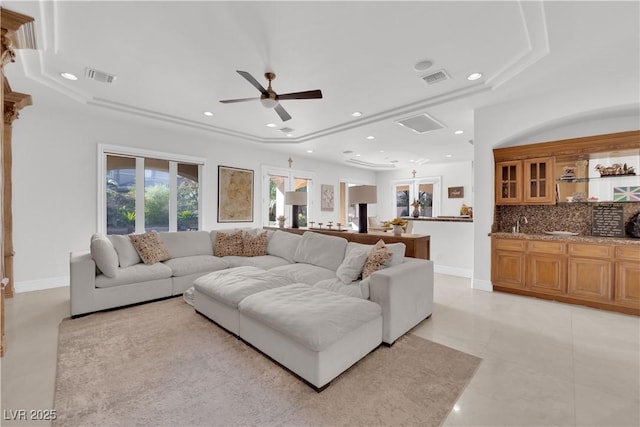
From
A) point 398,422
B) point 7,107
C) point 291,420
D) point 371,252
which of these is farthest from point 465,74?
point 7,107

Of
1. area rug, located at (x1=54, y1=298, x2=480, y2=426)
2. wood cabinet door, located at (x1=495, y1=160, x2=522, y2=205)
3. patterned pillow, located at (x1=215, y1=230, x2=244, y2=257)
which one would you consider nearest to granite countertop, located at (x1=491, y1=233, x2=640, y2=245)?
wood cabinet door, located at (x1=495, y1=160, x2=522, y2=205)

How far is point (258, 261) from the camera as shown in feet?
13.6

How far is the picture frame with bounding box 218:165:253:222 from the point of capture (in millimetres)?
5977

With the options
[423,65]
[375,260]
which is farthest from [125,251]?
[423,65]

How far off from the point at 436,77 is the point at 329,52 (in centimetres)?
138

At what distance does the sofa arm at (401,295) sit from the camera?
2.41 m

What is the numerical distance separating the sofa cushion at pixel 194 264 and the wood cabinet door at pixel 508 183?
433cm

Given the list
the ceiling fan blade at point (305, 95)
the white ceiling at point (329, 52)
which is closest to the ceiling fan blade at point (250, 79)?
the ceiling fan blade at point (305, 95)

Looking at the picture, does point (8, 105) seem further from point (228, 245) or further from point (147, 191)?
point (228, 245)

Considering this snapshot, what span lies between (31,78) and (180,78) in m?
1.71

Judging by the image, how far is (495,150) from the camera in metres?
4.13

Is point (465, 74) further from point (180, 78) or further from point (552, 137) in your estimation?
point (180, 78)

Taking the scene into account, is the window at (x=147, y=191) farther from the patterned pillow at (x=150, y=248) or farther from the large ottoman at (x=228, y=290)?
the large ottoman at (x=228, y=290)

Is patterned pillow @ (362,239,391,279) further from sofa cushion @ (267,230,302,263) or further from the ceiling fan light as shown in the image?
the ceiling fan light
